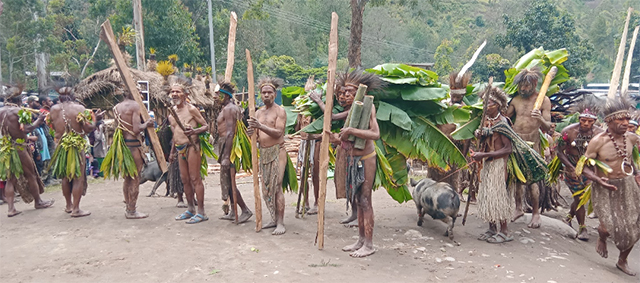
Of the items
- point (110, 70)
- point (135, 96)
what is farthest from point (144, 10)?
point (135, 96)

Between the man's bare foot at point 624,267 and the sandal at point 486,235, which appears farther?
the sandal at point 486,235

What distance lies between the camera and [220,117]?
5.87 m

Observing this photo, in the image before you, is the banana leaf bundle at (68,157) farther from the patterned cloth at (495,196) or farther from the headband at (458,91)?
the patterned cloth at (495,196)

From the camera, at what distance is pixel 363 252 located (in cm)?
466

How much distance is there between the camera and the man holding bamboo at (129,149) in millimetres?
6215

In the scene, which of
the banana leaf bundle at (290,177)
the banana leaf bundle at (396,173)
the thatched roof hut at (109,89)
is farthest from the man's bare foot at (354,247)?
the thatched roof hut at (109,89)

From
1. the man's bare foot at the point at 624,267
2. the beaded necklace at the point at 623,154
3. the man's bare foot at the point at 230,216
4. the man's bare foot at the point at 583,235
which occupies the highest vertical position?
the beaded necklace at the point at 623,154

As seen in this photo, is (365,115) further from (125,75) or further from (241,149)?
(125,75)

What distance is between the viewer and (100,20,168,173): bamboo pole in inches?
232

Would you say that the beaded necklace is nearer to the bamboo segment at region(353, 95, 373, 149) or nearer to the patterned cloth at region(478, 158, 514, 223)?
the patterned cloth at region(478, 158, 514, 223)

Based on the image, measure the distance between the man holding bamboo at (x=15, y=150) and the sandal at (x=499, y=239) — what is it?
20.7 feet

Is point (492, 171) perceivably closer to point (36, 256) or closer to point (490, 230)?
point (490, 230)

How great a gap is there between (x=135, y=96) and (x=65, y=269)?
2.51 metres

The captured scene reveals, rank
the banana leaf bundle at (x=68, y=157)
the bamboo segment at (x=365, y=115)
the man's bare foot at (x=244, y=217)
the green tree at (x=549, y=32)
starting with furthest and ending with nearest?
the green tree at (x=549, y=32) → the banana leaf bundle at (x=68, y=157) → the man's bare foot at (x=244, y=217) → the bamboo segment at (x=365, y=115)
